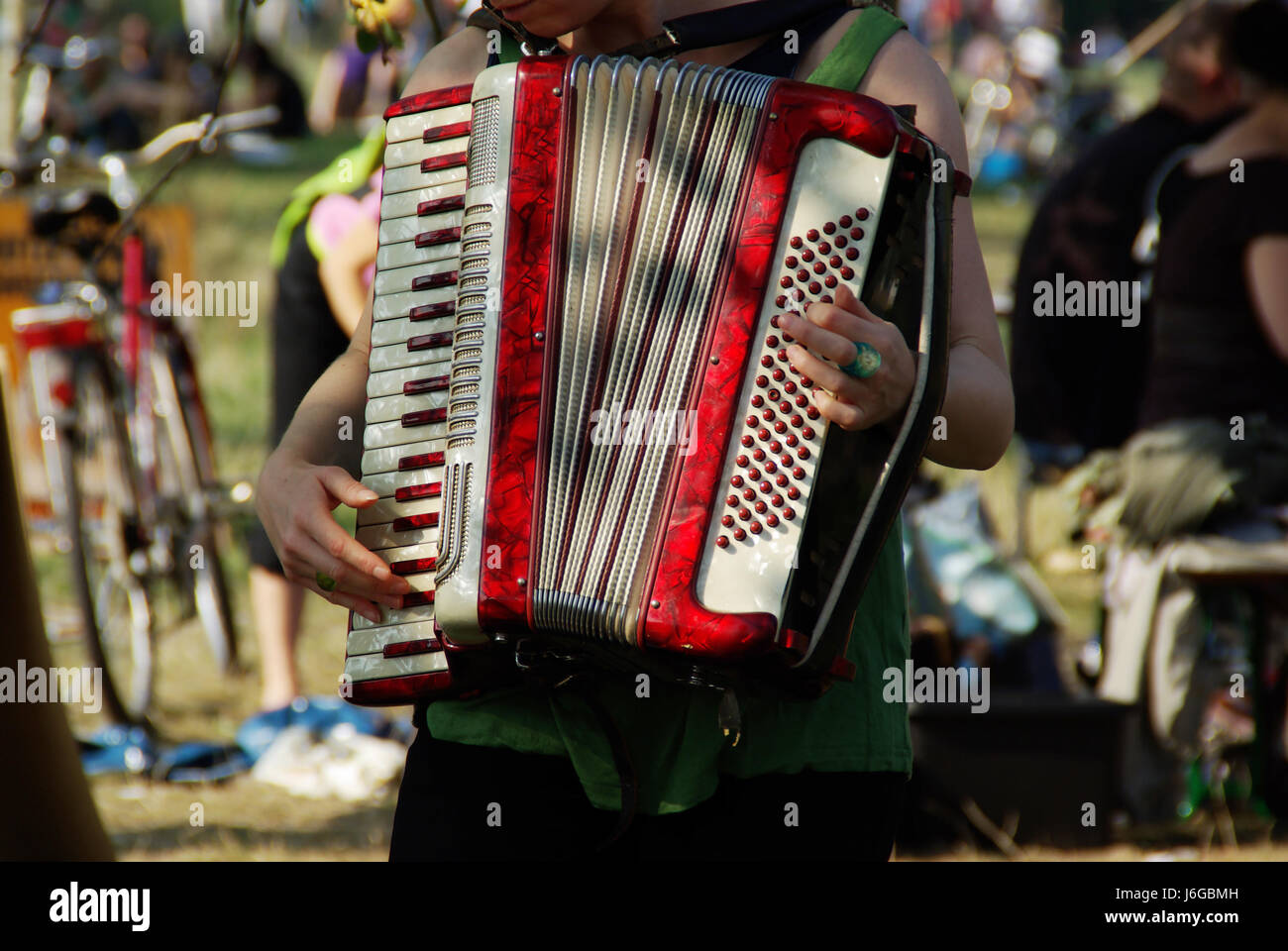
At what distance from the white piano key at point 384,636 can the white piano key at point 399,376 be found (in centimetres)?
28

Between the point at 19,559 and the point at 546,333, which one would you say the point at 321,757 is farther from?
the point at 546,333

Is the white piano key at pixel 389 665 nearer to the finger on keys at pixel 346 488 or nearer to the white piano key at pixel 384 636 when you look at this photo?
the white piano key at pixel 384 636

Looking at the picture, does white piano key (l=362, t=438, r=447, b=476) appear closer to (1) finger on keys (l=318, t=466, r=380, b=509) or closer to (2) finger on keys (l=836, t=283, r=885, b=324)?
(1) finger on keys (l=318, t=466, r=380, b=509)

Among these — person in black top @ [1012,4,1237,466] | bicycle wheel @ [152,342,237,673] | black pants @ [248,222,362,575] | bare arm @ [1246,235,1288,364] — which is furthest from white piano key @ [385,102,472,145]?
person in black top @ [1012,4,1237,466]

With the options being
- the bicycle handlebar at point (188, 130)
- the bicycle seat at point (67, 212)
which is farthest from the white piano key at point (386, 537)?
the bicycle seat at point (67, 212)

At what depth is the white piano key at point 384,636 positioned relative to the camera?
5.61 ft

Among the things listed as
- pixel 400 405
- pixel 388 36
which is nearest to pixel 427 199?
pixel 400 405

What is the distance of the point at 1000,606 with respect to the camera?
4281mm

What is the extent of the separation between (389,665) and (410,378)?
0.34 metres

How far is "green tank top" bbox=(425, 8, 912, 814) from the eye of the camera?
1.64 m

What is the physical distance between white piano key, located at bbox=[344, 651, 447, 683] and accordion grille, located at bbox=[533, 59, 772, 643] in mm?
168
